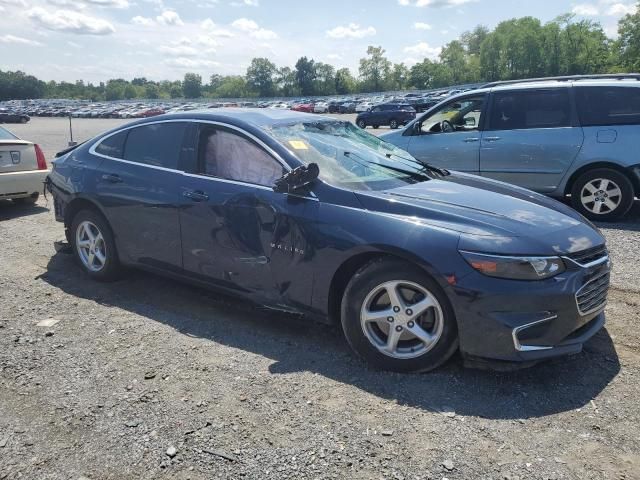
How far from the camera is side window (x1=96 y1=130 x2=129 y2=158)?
4941 millimetres

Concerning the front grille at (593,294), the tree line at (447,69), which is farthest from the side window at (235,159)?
the tree line at (447,69)

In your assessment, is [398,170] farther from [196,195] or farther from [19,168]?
[19,168]

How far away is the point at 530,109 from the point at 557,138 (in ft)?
1.93

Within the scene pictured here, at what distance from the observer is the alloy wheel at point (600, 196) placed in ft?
23.0

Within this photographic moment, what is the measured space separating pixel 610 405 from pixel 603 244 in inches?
40.6

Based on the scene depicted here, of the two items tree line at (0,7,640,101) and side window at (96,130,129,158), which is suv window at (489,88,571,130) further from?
tree line at (0,7,640,101)

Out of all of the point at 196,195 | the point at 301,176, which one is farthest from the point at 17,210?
the point at 301,176

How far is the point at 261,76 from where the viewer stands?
155500 mm

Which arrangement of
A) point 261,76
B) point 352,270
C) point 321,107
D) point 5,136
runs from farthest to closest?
point 261,76, point 321,107, point 5,136, point 352,270

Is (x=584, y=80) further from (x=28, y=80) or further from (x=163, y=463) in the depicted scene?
(x=28, y=80)

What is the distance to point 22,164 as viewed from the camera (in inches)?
312

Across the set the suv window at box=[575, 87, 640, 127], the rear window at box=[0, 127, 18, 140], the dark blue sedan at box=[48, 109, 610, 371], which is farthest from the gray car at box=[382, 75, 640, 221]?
the rear window at box=[0, 127, 18, 140]

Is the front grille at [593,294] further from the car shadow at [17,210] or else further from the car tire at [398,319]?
the car shadow at [17,210]

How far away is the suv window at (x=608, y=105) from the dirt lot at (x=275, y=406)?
11.6ft
